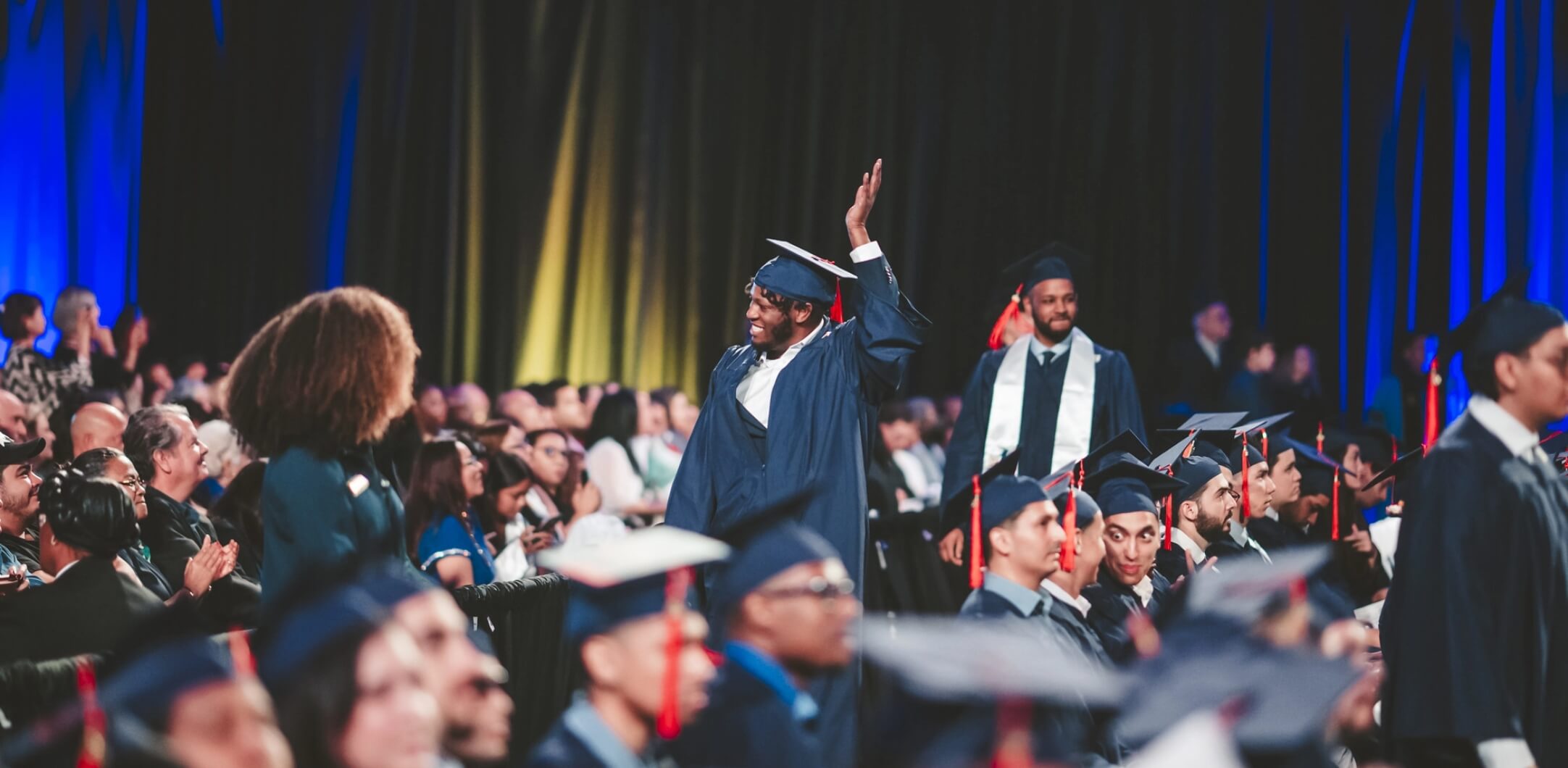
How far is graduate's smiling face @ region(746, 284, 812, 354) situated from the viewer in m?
4.89

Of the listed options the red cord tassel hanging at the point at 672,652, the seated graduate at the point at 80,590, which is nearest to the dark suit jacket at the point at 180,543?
the seated graduate at the point at 80,590

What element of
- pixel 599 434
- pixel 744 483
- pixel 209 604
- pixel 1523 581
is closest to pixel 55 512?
pixel 209 604

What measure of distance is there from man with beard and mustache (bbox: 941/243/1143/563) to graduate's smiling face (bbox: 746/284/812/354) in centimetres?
163

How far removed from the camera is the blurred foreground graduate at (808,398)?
473 centimetres

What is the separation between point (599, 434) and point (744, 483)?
473 cm

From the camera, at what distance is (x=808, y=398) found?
15.8 feet

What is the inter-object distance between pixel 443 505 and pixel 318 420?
2427mm

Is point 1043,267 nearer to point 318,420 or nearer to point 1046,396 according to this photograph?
point 1046,396

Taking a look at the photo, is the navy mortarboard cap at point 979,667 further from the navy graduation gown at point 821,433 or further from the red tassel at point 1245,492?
the red tassel at point 1245,492

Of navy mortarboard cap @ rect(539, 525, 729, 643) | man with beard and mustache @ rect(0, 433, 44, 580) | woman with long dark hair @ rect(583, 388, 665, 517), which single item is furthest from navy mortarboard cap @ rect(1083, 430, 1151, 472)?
woman with long dark hair @ rect(583, 388, 665, 517)

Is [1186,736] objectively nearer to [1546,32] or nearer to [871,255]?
[871,255]

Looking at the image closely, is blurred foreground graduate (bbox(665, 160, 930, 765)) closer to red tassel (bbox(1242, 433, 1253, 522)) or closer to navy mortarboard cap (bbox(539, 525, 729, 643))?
Answer: red tassel (bbox(1242, 433, 1253, 522))

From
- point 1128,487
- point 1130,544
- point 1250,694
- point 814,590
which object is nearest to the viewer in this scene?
point 1250,694

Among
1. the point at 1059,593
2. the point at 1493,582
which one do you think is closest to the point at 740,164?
the point at 1059,593
